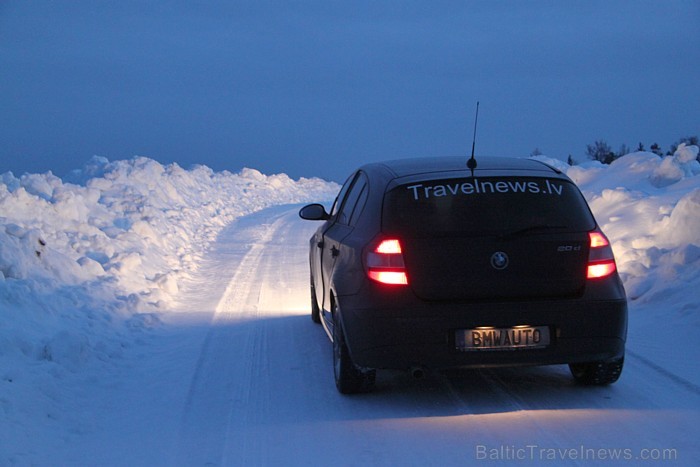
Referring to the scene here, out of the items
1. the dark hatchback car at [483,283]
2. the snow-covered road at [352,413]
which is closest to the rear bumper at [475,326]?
the dark hatchback car at [483,283]

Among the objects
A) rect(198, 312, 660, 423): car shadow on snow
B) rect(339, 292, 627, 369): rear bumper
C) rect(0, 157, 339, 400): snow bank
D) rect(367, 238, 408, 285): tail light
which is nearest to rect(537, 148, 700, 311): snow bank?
rect(198, 312, 660, 423): car shadow on snow

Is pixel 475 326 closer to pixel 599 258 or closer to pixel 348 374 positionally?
pixel 599 258

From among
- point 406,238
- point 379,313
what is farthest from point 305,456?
point 406,238

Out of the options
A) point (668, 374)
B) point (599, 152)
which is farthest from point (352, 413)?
point (599, 152)

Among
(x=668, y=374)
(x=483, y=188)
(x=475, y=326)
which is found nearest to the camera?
(x=475, y=326)

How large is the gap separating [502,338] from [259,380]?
6.98 ft

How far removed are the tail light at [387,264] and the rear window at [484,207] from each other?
0.11 meters

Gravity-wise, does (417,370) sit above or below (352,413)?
above

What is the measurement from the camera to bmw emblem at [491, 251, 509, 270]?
5.19m

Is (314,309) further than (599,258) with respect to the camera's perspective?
Yes

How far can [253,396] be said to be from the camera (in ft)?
19.5

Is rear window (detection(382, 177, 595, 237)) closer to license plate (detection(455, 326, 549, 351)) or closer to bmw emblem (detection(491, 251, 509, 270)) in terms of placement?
bmw emblem (detection(491, 251, 509, 270))

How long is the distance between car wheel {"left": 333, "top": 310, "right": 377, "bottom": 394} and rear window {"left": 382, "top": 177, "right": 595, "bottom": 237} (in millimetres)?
965

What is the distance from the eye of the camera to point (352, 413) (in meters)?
5.46
